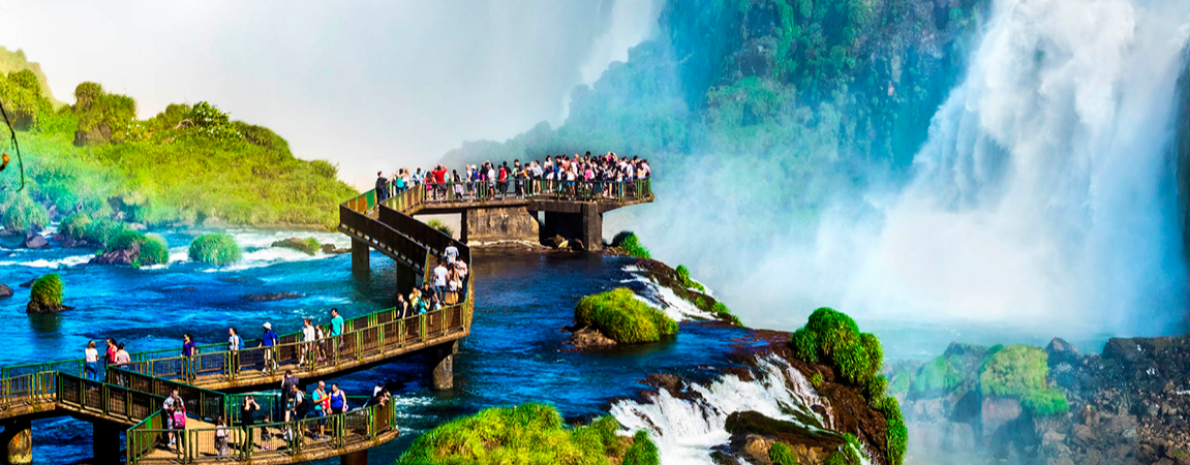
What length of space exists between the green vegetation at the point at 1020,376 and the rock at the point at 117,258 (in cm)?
3937

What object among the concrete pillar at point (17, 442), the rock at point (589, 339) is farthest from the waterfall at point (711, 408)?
the concrete pillar at point (17, 442)

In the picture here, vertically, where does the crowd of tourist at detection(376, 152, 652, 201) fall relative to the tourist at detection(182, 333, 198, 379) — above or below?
above

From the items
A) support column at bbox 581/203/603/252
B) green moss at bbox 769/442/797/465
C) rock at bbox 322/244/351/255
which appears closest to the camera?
green moss at bbox 769/442/797/465

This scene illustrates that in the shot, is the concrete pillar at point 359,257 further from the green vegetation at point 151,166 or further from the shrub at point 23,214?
the shrub at point 23,214

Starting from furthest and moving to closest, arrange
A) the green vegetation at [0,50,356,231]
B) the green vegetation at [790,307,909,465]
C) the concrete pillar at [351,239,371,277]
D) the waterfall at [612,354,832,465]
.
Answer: the green vegetation at [0,50,356,231], the concrete pillar at [351,239,371,277], the green vegetation at [790,307,909,465], the waterfall at [612,354,832,465]

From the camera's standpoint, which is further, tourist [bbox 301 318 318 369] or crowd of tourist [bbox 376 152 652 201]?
crowd of tourist [bbox 376 152 652 201]

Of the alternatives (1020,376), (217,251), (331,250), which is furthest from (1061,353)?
(217,251)

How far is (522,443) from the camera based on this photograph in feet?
91.6

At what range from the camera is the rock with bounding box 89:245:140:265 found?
199 ft

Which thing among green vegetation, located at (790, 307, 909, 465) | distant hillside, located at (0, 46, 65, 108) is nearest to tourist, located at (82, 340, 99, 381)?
green vegetation, located at (790, 307, 909, 465)

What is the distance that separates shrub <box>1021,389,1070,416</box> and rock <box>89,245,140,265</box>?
134ft

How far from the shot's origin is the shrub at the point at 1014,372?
60.7 meters

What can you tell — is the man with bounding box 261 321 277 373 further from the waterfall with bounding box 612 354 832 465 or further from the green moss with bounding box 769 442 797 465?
the green moss with bounding box 769 442 797 465

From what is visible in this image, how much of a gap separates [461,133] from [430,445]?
309ft
